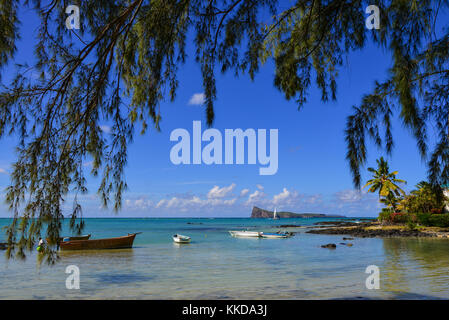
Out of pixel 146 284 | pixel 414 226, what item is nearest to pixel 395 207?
pixel 414 226

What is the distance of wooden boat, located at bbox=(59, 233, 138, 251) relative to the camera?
78.2 feet

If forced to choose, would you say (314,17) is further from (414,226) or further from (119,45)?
(414,226)

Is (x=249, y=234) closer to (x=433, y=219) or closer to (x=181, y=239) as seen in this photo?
(x=181, y=239)

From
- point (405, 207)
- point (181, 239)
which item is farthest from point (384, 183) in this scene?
point (181, 239)

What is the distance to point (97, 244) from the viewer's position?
24.7m

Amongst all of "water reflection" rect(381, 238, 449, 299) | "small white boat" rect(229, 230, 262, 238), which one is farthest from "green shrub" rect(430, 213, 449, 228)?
"small white boat" rect(229, 230, 262, 238)

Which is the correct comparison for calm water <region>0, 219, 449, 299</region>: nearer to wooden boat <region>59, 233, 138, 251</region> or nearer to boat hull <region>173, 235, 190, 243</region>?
wooden boat <region>59, 233, 138, 251</region>

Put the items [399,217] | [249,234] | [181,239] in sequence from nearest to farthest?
[181,239] → [249,234] → [399,217]

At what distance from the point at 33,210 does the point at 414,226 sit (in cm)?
3613

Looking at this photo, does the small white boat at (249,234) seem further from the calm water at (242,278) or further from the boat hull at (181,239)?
the calm water at (242,278)

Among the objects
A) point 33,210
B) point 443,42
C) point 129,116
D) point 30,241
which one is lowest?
point 30,241

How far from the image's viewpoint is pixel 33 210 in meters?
3.90
